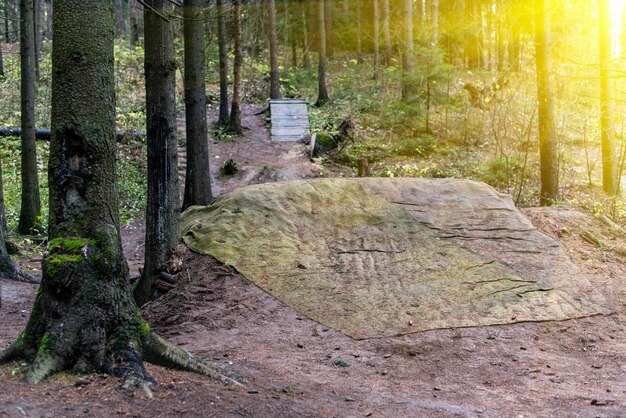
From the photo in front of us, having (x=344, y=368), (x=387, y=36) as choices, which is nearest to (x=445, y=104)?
(x=387, y=36)

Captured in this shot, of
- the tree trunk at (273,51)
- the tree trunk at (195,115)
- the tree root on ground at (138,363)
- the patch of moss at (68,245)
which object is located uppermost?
the tree trunk at (273,51)

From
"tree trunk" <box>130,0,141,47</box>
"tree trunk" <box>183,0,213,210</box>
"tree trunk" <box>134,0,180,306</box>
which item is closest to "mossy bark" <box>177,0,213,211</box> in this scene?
"tree trunk" <box>183,0,213,210</box>

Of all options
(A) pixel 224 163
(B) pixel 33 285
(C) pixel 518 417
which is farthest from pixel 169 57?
(A) pixel 224 163

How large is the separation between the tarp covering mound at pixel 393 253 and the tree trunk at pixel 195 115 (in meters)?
1.43

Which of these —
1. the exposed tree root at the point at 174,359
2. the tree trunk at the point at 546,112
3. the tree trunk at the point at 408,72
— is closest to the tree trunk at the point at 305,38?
the tree trunk at the point at 408,72

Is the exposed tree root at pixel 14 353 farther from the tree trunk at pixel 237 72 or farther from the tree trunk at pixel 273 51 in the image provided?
the tree trunk at pixel 273 51

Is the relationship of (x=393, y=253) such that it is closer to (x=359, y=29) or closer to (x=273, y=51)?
(x=273, y=51)

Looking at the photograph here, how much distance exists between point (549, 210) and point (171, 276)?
7.12 meters

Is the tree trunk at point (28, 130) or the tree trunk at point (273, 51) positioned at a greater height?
the tree trunk at point (273, 51)

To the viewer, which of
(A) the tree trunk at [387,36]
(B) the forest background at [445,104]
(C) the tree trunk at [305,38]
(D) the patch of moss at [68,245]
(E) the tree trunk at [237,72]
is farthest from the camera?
(C) the tree trunk at [305,38]

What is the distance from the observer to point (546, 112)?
571 inches

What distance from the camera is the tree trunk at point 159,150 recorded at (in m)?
9.16

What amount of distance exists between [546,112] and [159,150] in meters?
9.44

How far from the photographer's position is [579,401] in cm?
607
